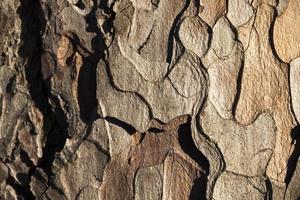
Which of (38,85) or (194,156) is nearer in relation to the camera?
(194,156)

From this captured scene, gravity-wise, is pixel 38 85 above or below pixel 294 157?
above

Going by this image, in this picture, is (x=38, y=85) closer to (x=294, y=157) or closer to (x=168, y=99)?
(x=168, y=99)

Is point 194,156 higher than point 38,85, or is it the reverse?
point 38,85

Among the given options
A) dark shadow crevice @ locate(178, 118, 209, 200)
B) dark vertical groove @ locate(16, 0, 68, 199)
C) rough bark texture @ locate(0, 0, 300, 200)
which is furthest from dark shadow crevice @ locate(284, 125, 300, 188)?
dark vertical groove @ locate(16, 0, 68, 199)

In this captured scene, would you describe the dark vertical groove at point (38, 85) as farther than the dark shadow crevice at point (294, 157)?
Yes

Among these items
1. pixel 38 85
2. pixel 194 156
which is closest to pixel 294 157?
pixel 194 156

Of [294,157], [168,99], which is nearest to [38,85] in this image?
[168,99]

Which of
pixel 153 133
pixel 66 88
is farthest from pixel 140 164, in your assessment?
pixel 66 88

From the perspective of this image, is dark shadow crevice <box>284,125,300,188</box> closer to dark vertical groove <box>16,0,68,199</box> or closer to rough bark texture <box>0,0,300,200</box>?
rough bark texture <box>0,0,300,200</box>

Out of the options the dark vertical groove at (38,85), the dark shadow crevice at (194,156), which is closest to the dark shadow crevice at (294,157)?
the dark shadow crevice at (194,156)

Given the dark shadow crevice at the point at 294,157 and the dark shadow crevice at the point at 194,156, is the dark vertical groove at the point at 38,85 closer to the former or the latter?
the dark shadow crevice at the point at 194,156
